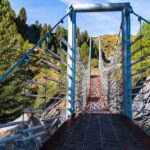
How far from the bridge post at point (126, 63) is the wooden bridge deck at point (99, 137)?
58 cm

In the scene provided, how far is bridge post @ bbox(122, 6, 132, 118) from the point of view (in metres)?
4.52

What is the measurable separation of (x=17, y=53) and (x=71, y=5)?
1528cm

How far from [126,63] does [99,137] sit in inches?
71.8

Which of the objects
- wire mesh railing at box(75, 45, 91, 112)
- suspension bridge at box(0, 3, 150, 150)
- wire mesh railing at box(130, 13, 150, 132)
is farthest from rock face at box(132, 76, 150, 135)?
wire mesh railing at box(75, 45, 91, 112)

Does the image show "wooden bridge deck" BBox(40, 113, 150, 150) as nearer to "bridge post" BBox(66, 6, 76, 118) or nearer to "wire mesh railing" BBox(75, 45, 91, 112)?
"bridge post" BBox(66, 6, 76, 118)

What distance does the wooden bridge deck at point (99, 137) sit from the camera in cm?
261

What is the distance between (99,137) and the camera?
2973 mm

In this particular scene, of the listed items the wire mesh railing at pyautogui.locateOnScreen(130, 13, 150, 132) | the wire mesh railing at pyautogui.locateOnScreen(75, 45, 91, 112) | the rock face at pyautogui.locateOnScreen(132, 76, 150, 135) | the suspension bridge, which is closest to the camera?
the suspension bridge

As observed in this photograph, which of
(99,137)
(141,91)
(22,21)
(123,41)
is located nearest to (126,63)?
(123,41)

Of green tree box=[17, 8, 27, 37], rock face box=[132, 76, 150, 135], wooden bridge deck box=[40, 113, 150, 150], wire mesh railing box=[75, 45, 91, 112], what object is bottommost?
wooden bridge deck box=[40, 113, 150, 150]

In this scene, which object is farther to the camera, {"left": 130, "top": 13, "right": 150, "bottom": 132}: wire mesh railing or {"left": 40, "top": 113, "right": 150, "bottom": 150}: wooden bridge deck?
{"left": 130, "top": 13, "right": 150, "bottom": 132}: wire mesh railing

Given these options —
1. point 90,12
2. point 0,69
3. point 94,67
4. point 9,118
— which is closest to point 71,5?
point 90,12

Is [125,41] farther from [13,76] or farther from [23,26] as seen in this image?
[23,26]

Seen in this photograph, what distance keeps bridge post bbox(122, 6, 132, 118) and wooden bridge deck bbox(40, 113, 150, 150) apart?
22.8 inches
